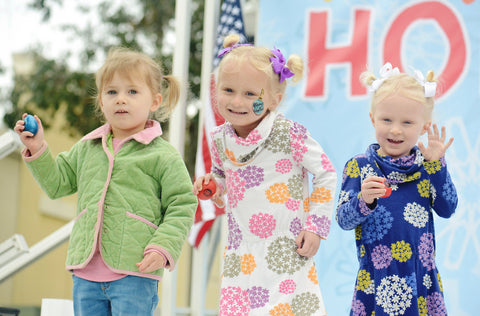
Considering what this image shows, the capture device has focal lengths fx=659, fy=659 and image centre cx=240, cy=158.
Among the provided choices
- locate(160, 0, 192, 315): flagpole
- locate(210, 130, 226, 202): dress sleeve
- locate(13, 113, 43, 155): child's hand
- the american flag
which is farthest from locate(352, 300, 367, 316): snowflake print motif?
the american flag

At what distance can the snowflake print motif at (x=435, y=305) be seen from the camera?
218 cm

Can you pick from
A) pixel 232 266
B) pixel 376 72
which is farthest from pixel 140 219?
pixel 376 72

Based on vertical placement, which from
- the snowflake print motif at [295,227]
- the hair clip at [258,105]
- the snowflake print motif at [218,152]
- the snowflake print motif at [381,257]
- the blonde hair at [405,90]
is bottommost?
the snowflake print motif at [381,257]

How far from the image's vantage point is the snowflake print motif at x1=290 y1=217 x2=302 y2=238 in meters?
2.20

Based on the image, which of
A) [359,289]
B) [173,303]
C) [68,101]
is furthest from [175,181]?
[68,101]

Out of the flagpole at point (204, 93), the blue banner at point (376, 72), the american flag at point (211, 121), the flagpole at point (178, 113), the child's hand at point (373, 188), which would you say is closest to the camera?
the child's hand at point (373, 188)

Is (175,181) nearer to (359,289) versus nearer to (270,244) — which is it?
(270,244)

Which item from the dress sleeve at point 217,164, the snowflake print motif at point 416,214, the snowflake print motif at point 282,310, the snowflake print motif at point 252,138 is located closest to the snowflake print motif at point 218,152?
the dress sleeve at point 217,164

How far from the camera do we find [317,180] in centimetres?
222

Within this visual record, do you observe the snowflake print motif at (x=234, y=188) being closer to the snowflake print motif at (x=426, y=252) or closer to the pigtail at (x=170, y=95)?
the pigtail at (x=170, y=95)

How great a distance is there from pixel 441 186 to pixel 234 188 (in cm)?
71

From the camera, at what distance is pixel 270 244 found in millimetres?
2188

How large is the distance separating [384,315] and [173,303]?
191 cm

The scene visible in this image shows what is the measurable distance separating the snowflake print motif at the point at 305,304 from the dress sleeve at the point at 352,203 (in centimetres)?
30
